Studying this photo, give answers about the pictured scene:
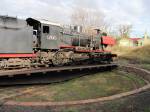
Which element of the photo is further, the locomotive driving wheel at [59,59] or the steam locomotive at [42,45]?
the locomotive driving wheel at [59,59]

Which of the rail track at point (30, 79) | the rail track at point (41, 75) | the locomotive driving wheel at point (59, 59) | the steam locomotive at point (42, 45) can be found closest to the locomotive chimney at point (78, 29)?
the steam locomotive at point (42, 45)

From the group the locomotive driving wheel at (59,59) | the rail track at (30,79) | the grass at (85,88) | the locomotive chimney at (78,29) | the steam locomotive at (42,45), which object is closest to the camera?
the grass at (85,88)

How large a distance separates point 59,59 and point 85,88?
4534mm

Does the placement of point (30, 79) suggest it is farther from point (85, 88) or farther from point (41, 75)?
point (85, 88)

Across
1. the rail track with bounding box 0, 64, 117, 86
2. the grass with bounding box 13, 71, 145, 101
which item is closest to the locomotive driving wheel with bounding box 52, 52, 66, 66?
the rail track with bounding box 0, 64, 117, 86

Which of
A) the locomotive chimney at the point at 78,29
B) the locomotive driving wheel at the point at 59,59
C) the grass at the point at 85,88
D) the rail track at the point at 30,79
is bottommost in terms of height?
the grass at the point at 85,88

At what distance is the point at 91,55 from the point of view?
71.5 ft

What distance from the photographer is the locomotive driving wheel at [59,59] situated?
18531mm

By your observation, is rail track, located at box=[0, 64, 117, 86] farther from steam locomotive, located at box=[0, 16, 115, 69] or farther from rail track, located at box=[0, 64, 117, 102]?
steam locomotive, located at box=[0, 16, 115, 69]

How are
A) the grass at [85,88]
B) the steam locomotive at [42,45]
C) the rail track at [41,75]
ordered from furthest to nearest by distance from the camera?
the steam locomotive at [42,45], the rail track at [41,75], the grass at [85,88]

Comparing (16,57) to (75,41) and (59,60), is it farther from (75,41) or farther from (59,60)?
(75,41)

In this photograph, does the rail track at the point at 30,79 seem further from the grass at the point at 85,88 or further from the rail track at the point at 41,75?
the grass at the point at 85,88

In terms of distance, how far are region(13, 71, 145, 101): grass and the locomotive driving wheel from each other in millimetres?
1968

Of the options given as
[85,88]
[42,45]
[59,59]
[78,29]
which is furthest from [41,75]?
[78,29]
